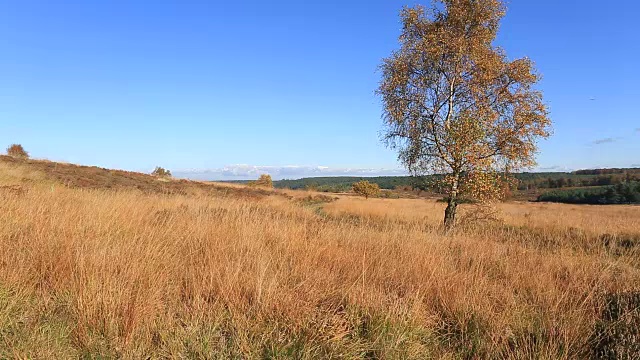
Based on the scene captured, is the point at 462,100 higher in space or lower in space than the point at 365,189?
higher

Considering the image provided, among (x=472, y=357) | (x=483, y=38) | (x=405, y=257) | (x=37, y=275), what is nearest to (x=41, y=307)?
(x=37, y=275)

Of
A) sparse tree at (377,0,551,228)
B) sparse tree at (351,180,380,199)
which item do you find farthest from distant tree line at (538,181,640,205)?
sparse tree at (377,0,551,228)

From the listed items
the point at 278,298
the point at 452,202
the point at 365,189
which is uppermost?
the point at 452,202

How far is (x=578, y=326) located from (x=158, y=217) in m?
6.54

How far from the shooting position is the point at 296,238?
18.1 ft

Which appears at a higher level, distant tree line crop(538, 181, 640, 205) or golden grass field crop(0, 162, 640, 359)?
golden grass field crop(0, 162, 640, 359)

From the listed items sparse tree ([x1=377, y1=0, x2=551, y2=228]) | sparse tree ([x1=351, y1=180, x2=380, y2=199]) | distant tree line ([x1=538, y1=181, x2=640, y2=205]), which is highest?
sparse tree ([x1=377, y1=0, x2=551, y2=228])

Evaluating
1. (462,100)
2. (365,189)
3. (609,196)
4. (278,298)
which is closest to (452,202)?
(462,100)

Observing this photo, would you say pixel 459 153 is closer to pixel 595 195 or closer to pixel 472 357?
pixel 472 357

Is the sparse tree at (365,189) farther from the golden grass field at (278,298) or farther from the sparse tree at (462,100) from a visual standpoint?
the golden grass field at (278,298)

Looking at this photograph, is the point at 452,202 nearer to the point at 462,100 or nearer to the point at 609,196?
the point at 462,100

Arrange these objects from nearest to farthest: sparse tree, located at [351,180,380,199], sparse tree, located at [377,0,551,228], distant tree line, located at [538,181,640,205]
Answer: sparse tree, located at [377,0,551,228] < sparse tree, located at [351,180,380,199] < distant tree line, located at [538,181,640,205]

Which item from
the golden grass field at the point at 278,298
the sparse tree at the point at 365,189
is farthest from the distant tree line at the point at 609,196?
the golden grass field at the point at 278,298

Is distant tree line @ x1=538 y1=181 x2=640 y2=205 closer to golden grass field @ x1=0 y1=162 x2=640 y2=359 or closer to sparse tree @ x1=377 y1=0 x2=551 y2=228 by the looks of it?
sparse tree @ x1=377 y1=0 x2=551 y2=228
